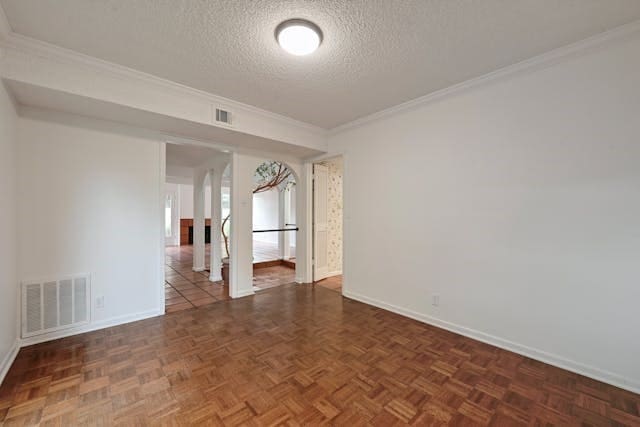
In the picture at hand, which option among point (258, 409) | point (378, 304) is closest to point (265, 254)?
point (378, 304)

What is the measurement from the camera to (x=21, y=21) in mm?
1847

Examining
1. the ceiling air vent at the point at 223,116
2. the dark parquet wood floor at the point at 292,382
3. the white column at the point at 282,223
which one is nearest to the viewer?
the dark parquet wood floor at the point at 292,382

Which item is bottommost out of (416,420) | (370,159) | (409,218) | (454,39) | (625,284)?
(416,420)

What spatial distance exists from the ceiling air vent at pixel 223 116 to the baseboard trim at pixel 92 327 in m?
2.44

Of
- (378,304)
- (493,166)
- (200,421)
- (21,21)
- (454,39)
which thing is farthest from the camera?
(378,304)

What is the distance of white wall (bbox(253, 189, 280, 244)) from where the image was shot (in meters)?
10.6

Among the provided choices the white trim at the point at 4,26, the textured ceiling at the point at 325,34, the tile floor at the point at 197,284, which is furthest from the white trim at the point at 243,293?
the white trim at the point at 4,26

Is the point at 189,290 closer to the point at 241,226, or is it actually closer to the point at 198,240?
the point at 241,226

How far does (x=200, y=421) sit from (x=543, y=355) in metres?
2.75

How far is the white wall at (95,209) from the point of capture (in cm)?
254

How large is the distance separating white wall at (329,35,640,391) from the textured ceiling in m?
0.40

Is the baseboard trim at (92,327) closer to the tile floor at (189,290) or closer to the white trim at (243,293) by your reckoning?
the tile floor at (189,290)

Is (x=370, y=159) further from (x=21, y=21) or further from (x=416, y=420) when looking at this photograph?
(x=21, y=21)

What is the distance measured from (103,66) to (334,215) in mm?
4019
